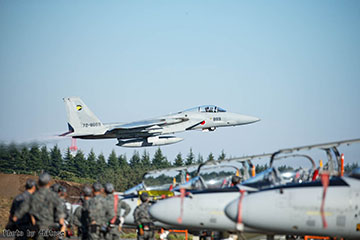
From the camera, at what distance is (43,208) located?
1027 cm

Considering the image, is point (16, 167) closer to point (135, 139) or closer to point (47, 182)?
point (135, 139)

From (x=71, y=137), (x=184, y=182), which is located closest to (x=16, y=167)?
(x=71, y=137)

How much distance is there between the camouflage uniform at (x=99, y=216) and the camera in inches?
470

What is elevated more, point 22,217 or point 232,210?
point 232,210

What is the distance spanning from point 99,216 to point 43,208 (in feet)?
6.38

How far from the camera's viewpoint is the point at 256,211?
10.5 meters

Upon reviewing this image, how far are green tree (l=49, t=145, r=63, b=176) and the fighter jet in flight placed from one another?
1825cm

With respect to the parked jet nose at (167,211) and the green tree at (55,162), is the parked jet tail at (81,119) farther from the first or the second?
the parked jet nose at (167,211)

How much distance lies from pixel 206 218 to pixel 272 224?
1619 mm

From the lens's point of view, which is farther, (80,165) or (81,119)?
(80,165)

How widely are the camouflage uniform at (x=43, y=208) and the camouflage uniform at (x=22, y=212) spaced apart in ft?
0.06

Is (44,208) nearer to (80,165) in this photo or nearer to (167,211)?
(167,211)

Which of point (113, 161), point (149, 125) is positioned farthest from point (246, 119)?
point (113, 161)

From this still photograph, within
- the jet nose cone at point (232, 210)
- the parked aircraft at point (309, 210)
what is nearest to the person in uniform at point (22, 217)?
the jet nose cone at point (232, 210)
